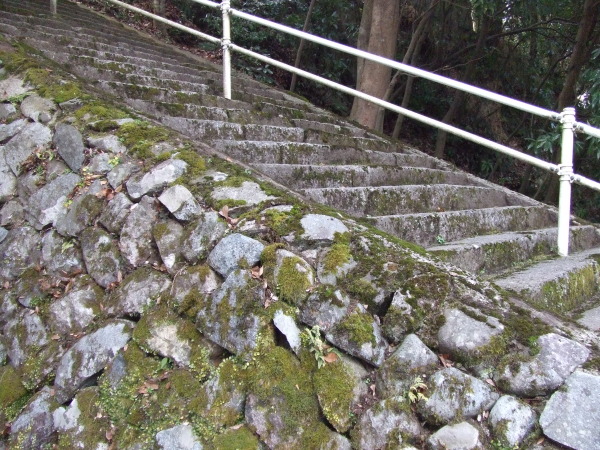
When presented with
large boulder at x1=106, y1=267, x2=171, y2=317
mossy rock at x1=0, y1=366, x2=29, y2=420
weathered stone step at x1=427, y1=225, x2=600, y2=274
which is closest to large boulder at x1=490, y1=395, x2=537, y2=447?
weathered stone step at x1=427, y1=225, x2=600, y2=274

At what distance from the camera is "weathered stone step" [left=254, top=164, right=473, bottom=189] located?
9.92 feet

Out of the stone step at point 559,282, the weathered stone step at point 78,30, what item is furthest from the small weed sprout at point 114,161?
the weathered stone step at point 78,30

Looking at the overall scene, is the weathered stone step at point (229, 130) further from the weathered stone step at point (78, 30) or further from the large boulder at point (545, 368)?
the weathered stone step at point (78, 30)

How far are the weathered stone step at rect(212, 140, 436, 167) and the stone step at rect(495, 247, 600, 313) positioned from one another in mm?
1632

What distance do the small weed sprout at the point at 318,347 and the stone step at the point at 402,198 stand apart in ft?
3.82

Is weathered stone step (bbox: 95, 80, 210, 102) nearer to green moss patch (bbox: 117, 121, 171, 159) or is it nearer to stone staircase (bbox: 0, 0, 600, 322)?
stone staircase (bbox: 0, 0, 600, 322)

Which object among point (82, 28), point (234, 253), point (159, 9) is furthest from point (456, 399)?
point (159, 9)

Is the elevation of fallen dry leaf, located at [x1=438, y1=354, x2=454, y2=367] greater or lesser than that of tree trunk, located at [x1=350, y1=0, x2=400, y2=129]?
lesser

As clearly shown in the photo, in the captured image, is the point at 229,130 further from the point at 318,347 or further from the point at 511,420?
the point at 511,420

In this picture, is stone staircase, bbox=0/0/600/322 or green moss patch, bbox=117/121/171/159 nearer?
green moss patch, bbox=117/121/171/159

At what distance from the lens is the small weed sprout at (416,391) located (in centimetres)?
149

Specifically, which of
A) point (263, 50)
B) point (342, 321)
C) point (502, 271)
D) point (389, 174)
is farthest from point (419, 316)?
point (263, 50)

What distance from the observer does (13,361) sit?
2332mm

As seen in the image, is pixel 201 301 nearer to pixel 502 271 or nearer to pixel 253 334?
pixel 253 334
